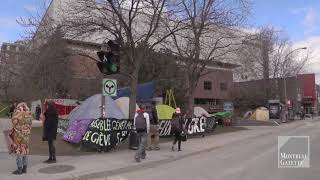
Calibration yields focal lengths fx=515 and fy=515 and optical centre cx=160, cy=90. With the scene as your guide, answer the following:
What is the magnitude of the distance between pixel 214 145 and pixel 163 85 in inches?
953

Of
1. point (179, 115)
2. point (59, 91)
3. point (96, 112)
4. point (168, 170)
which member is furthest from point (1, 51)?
point (168, 170)

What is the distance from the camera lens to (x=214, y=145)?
2334 centimetres

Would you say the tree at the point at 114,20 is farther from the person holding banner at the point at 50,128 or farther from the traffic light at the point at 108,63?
the person holding banner at the point at 50,128

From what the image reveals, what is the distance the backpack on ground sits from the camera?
16.3 meters

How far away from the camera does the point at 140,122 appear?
16375 millimetres

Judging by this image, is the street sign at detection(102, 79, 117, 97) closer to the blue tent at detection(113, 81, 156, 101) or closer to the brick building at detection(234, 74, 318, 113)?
the blue tent at detection(113, 81, 156, 101)

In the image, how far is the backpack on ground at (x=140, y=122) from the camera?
53.5 feet

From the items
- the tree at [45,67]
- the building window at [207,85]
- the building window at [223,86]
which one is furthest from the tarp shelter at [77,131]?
the building window at [223,86]

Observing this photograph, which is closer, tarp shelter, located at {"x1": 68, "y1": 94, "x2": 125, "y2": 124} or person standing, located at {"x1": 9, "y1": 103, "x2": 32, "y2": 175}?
person standing, located at {"x1": 9, "y1": 103, "x2": 32, "y2": 175}

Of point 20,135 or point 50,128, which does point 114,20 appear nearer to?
point 50,128

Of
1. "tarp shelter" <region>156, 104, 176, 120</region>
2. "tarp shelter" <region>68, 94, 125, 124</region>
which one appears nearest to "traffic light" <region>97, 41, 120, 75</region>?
"tarp shelter" <region>68, 94, 125, 124</region>

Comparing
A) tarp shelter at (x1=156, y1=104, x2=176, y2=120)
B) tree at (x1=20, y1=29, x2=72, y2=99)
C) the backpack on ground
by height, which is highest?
tree at (x1=20, y1=29, x2=72, y2=99)

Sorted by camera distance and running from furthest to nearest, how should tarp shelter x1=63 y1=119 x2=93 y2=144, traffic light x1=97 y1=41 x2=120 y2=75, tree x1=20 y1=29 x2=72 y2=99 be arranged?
tree x1=20 y1=29 x2=72 y2=99, tarp shelter x1=63 y1=119 x2=93 y2=144, traffic light x1=97 y1=41 x2=120 y2=75

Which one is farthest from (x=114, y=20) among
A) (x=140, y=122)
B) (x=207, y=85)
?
(x=207, y=85)
